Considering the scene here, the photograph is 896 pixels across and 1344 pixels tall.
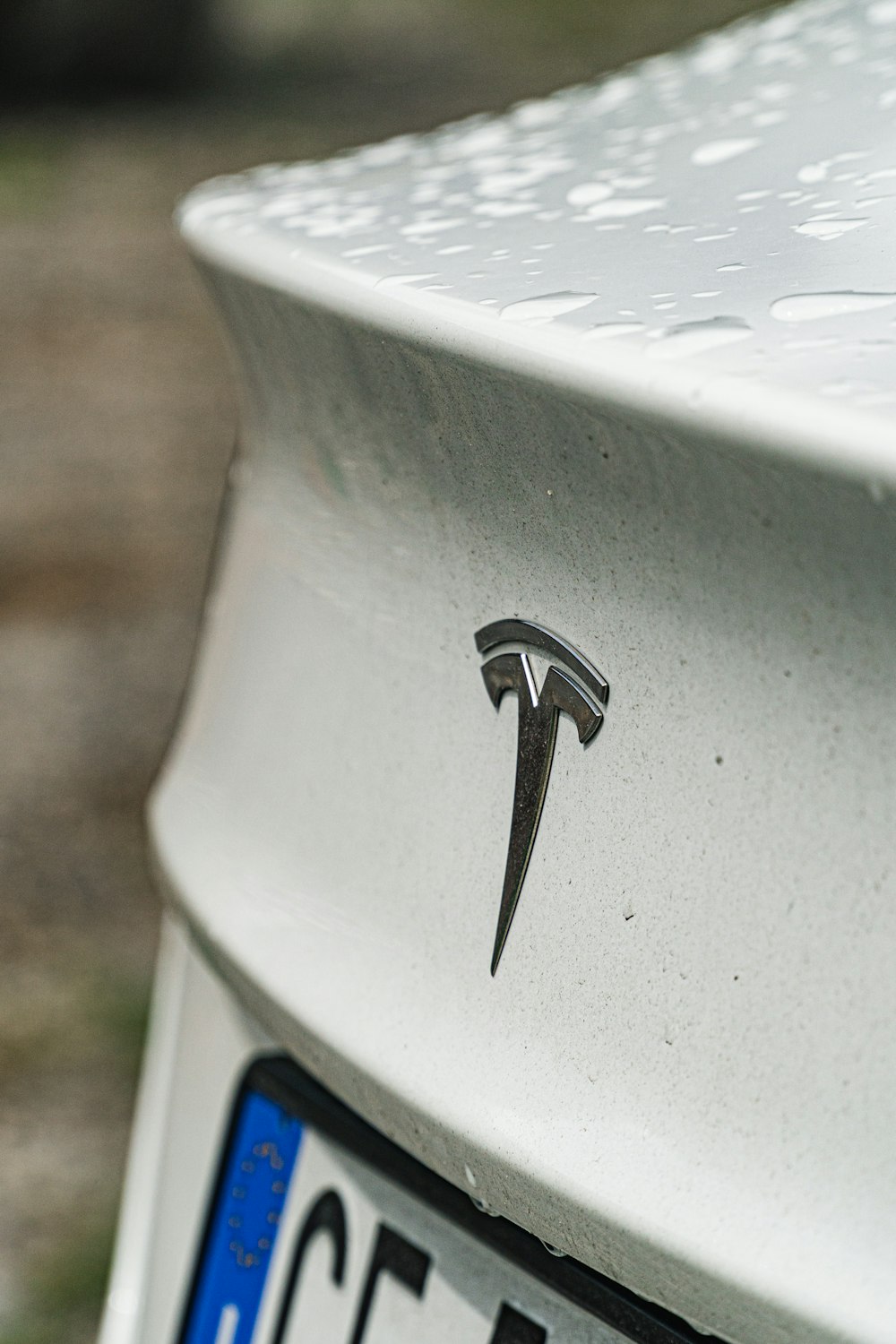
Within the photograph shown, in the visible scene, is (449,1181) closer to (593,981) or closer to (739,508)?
(593,981)

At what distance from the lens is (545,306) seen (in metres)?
0.70

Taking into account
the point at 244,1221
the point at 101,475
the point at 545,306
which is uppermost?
the point at 545,306

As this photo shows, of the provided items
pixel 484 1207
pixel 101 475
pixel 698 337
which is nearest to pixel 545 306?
pixel 698 337

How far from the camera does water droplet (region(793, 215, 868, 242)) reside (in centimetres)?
73

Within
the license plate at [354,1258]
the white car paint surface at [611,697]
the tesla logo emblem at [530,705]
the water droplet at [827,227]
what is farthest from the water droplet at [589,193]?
the license plate at [354,1258]

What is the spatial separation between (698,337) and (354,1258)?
52 centimetres

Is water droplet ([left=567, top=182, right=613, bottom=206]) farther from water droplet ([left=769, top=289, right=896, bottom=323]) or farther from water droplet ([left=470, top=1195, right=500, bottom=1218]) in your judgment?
water droplet ([left=470, top=1195, right=500, bottom=1218])

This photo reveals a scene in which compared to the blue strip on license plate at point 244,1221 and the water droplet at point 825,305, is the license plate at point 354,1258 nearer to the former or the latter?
the blue strip on license plate at point 244,1221

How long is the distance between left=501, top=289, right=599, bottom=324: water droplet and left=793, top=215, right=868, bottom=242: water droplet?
0.11 metres

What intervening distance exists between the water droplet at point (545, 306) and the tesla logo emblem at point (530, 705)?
134mm

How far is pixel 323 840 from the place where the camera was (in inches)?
33.9

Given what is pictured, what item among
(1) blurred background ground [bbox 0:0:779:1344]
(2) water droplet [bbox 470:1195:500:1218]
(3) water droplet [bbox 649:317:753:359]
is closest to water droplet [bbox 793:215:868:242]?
(3) water droplet [bbox 649:317:753:359]

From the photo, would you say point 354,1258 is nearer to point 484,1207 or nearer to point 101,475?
point 484,1207

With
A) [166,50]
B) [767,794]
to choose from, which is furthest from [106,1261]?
[166,50]
